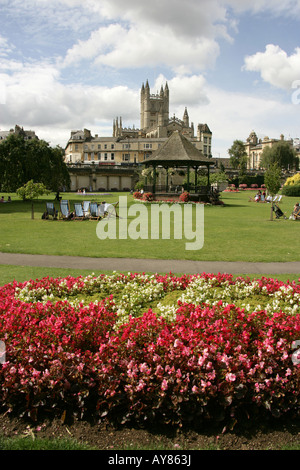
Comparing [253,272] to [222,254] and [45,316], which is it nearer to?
[222,254]

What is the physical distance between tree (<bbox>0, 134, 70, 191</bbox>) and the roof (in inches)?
514

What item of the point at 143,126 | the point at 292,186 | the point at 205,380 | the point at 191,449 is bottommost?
the point at 191,449

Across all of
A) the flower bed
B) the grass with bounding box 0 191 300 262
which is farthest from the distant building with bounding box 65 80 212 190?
the flower bed

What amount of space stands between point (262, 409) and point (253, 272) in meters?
6.53

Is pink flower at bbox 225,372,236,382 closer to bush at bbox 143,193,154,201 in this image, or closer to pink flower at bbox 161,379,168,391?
pink flower at bbox 161,379,168,391

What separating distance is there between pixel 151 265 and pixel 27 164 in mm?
34341

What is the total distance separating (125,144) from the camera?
115500mm

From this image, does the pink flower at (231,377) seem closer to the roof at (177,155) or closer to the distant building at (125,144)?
the roof at (177,155)

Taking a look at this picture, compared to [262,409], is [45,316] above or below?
above

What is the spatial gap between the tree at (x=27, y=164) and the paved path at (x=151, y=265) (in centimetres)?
3003

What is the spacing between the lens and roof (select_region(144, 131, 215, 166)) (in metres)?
37.5

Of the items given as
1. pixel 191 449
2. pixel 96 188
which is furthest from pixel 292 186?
pixel 191 449

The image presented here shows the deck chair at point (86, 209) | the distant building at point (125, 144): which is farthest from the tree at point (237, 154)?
the deck chair at point (86, 209)

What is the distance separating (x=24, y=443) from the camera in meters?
4.04
